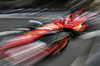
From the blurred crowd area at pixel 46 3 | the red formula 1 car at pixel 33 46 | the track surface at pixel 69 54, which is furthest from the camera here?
the blurred crowd area at pixel 46 3

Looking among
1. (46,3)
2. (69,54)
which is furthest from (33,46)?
(46,3)

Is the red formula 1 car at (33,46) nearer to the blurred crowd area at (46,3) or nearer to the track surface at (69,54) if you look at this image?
the track surface at (69,54)

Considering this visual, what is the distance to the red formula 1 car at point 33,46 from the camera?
56.1 inches

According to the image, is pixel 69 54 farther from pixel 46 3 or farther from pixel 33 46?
pixel 46 3

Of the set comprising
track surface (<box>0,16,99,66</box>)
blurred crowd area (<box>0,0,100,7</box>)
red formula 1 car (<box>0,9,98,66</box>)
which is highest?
blurred crowd area (<box>0,0,100,7</box>)

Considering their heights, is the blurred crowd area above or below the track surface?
above

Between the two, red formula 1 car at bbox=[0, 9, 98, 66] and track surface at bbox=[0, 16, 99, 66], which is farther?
track surface at bbox=[0, 16, 99, 66]

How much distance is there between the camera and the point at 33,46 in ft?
5.22

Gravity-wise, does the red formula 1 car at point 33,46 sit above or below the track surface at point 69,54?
above

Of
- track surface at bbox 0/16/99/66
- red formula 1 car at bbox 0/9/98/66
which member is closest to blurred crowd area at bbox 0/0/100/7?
red formula 1 car at bbox 0/9/98/66

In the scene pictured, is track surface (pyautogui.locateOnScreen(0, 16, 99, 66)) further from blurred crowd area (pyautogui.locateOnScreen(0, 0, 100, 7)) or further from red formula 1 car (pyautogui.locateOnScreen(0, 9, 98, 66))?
blurred crowd area (pyautogui.locateOnScreen(0, 0, 100, 7))

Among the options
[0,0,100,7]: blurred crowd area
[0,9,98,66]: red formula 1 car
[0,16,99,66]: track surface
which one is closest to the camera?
[0,9,98,66]: red formula 1 car

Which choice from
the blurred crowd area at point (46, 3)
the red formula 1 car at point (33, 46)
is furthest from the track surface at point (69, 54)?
the blurred crowd area at point (46, 3)

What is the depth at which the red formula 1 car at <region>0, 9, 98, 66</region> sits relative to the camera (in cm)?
143
